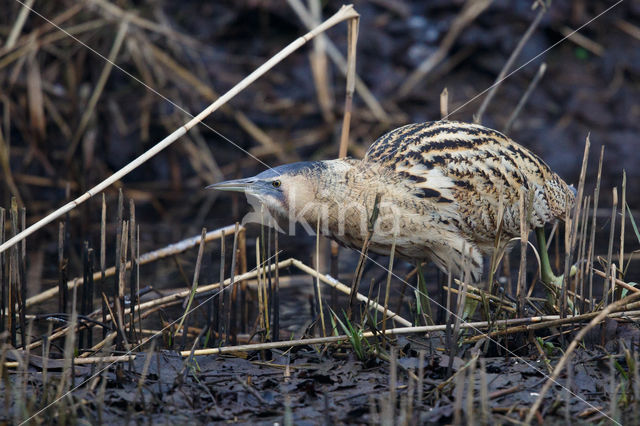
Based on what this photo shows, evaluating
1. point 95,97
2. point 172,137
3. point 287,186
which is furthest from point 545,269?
point 95,97

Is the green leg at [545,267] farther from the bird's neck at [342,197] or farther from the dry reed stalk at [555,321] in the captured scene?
the bird's neck at [342,197]

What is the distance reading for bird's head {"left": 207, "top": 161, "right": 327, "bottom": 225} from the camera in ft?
11.8

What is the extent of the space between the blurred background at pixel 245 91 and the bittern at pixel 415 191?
5.86ft

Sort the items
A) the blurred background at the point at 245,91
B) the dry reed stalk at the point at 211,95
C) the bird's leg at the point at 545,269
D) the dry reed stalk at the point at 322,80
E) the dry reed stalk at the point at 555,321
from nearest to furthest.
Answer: the dry reed stalk at the point at 555,321
the bird's leg at the point at 545,269
the blurred background at the point at 245,91
the dry reed stalk at the point at 211,95
the dry reed stalk at the point at 322,80

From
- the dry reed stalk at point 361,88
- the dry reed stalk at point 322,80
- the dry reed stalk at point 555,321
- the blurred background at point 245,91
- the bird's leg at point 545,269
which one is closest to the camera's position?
the dry reed stalk at point 555,321

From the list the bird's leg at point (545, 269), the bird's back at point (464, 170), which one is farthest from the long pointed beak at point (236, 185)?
the bird's leg at point (545, 269)

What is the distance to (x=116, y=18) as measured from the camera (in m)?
6.10

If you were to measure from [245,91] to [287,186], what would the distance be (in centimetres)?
412

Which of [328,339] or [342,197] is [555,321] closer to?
[328,339]

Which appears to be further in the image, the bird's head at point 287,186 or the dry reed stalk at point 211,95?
the dry reed stalk at point 211,95

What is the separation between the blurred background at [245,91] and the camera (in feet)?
19.8

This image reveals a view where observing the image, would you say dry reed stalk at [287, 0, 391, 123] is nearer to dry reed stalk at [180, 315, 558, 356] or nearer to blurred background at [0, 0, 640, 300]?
blurred background at [0, 0, 640, 300]

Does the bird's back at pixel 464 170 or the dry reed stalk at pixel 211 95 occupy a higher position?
the dry reed stalk at pixel 211 95

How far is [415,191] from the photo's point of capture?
3.52 meters
